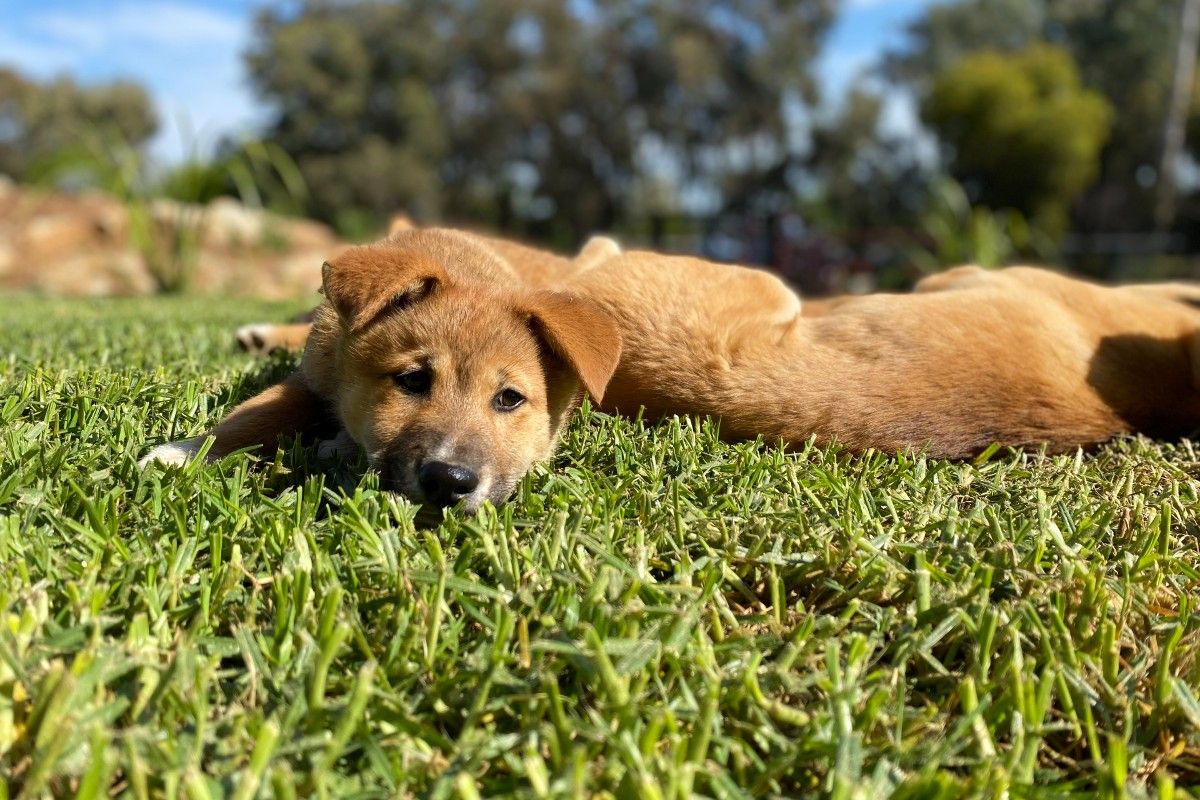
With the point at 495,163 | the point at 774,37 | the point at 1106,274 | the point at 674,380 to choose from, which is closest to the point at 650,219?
the point at 495,163

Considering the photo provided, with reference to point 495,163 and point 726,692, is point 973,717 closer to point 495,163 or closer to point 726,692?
point 726,692

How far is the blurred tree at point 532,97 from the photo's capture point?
35531mm

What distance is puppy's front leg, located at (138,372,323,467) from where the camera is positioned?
287 centimetres

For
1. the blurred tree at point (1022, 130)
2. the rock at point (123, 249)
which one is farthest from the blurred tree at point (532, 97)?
the rock at point (123, 249)

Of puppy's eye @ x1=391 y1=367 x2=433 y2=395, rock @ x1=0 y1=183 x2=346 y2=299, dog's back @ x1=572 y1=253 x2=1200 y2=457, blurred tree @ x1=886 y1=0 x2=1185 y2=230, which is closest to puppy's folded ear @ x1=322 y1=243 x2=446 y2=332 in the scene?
puppy's eye @ x1=391 y1=367 x2=433 y2=395

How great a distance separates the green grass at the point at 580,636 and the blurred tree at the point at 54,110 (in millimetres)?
53394

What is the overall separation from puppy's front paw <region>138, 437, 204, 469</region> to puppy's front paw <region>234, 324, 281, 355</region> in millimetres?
2182

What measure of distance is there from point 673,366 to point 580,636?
1791mm

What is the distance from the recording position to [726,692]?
1876mm

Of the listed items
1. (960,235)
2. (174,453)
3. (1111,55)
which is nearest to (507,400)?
(174,453)

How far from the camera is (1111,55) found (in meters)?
43.5

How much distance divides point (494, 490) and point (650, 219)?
114 ft

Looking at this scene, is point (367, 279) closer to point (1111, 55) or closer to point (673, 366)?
point (673, 366)

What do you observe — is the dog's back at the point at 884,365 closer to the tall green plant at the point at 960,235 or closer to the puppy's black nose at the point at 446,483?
the puppy's black nose at the point at 446,483
